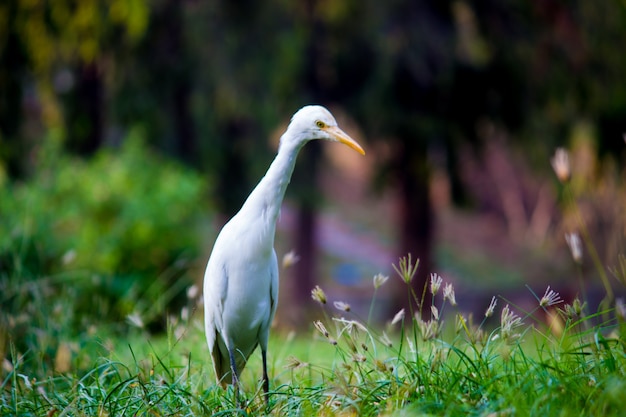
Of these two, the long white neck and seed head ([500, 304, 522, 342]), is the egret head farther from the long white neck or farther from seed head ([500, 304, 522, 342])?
seed head ([500, 304, 522, 342])

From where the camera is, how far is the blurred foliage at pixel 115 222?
6020 mm

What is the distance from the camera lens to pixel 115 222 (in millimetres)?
7113

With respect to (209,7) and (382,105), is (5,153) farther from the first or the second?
(382,105)

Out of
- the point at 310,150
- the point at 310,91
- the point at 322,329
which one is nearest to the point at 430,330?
the point at 322,329

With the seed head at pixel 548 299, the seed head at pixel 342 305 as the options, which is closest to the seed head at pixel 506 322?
the seed head at pixel 548 299

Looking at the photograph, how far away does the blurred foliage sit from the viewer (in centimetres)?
602

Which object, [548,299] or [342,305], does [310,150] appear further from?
[548,299]

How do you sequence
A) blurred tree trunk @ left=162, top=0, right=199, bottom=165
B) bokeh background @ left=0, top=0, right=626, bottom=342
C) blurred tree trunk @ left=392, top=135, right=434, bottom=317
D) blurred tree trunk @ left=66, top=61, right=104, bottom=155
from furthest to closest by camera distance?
1. blurred tree trunk @ left=392, top=135, right=434, bottom=317
2. blurred tree trunk @ left=66, top=61, right=104, bottom=155
3. blurred tree trunk @ left=162, top=0, right=199, bottom=165
4. bokeh background @ left=0, top=0, right=626, bottom=342

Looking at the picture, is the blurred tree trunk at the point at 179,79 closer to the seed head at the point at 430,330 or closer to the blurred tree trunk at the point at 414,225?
the blurred tree trunk at the point at 414,225

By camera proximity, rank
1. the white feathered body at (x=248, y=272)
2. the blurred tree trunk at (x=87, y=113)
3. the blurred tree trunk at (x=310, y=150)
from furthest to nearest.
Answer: the blurred tree trunk at (x=310, y=150) → the blurred tree trunk at (x=87, y=113) → the white feathered body at (x=248, y=272)

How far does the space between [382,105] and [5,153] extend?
4567mm

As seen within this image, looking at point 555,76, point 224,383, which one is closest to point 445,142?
point 555,76

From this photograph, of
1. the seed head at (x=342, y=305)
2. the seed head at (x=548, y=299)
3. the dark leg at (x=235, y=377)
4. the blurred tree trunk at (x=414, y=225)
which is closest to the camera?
the seed head at (x=548, y=299)

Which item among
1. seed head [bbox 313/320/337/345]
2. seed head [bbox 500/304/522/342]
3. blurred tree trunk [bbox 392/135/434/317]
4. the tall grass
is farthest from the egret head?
blurred tree trunk [bbox 392/135/434/317]
